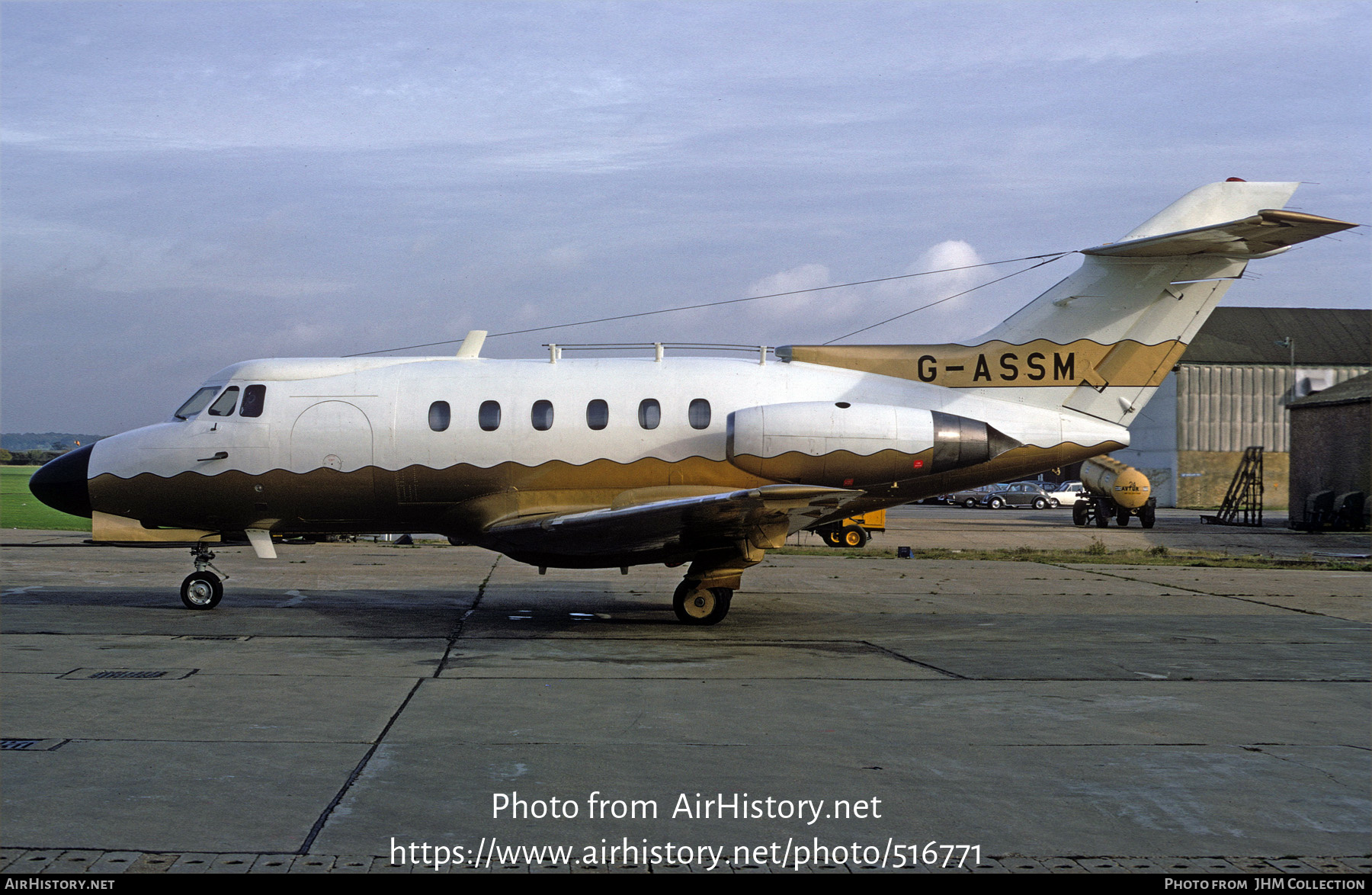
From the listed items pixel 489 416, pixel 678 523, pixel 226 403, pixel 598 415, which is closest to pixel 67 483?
pixel 226 403

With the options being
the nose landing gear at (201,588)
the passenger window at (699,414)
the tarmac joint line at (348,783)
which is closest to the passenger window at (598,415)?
the passenger window at (699,414)

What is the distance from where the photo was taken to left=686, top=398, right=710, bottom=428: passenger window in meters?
14.0

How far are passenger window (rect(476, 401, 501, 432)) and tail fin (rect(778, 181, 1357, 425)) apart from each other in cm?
424

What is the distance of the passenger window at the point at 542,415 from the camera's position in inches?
553

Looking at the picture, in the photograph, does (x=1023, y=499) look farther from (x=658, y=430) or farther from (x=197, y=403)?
(x=197, y=403)

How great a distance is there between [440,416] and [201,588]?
4178mm

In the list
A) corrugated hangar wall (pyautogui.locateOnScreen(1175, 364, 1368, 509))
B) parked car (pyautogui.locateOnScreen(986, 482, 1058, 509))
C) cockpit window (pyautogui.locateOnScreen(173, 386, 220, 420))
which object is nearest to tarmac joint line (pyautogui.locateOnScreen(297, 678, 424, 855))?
cockpit window (pyautogui.locateOnScreen(173, 386, 220, 420))

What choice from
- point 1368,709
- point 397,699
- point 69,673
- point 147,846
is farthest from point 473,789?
point 1368,709

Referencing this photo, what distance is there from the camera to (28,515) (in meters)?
45.4

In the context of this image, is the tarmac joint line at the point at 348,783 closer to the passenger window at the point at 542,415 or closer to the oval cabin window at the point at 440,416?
the passenger window at the point at 542,415

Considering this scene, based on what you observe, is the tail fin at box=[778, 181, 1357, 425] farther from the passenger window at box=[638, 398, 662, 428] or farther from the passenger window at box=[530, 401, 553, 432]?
the passenger window at box=[530, 401, 553, 432]

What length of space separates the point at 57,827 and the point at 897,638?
30.1 feet

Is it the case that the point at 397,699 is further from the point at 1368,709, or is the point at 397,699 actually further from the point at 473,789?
the point at 1368,709

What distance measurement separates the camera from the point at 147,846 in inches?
206
